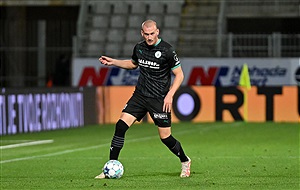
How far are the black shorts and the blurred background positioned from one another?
20.7m

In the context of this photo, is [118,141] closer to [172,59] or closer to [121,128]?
[121,128]

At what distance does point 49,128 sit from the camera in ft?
84.8

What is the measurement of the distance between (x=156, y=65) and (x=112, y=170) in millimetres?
1506

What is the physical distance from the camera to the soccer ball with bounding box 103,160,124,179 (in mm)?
13234

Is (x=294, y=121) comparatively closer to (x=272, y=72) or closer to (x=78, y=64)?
(x=272, y=72)

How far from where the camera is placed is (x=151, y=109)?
13.6 meters

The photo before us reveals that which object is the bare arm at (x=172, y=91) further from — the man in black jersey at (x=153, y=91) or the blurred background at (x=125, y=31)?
the blurred background at (x=125, y=31)

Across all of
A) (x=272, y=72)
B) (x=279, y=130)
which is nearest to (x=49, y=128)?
(x=279, y=130)

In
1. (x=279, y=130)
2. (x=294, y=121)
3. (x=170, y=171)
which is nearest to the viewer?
(x=170, y=171)

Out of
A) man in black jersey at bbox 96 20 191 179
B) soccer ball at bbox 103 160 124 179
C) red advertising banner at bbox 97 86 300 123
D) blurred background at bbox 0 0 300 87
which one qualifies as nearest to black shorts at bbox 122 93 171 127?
man in black jersey at bbox 96 20 191 179

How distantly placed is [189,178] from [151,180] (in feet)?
1.86

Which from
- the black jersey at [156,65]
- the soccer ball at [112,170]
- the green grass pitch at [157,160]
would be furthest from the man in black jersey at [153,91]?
the green grass pitch at [157,160]

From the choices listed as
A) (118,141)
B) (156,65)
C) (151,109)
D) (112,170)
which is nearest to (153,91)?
(151,109)

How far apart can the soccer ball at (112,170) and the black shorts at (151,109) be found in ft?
2.44
